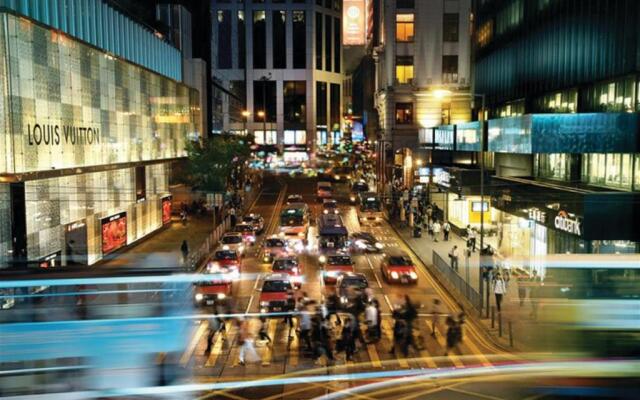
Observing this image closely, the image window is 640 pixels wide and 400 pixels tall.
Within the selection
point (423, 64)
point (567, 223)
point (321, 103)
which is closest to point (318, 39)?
point (321, 103)

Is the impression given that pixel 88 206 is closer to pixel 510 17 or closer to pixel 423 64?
pixel 510 17

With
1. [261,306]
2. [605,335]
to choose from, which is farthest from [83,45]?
[605,335]

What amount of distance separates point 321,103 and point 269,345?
100864 mm

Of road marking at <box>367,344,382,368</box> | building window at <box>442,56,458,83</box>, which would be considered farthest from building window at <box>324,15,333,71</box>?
road marking at <box>367,344,382,368</box>

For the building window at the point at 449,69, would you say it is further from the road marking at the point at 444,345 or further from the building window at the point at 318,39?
the road marking at the point at 444,345

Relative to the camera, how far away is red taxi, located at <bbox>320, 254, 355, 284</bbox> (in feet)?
92.4

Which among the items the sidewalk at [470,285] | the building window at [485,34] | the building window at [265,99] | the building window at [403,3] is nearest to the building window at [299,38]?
the building window at [265,99]

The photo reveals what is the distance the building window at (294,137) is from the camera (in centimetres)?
11656

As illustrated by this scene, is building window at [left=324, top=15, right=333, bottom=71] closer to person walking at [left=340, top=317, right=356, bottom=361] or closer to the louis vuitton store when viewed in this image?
the louis vuitton store

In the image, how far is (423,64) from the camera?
71.1 m

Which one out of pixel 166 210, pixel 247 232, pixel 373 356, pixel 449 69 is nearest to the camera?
pixel 373 356

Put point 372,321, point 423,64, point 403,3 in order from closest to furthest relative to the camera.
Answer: point 372,321 < point 403,3 < point 423,64

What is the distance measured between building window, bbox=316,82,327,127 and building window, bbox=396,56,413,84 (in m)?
45.9

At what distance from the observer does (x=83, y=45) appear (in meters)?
31.1
